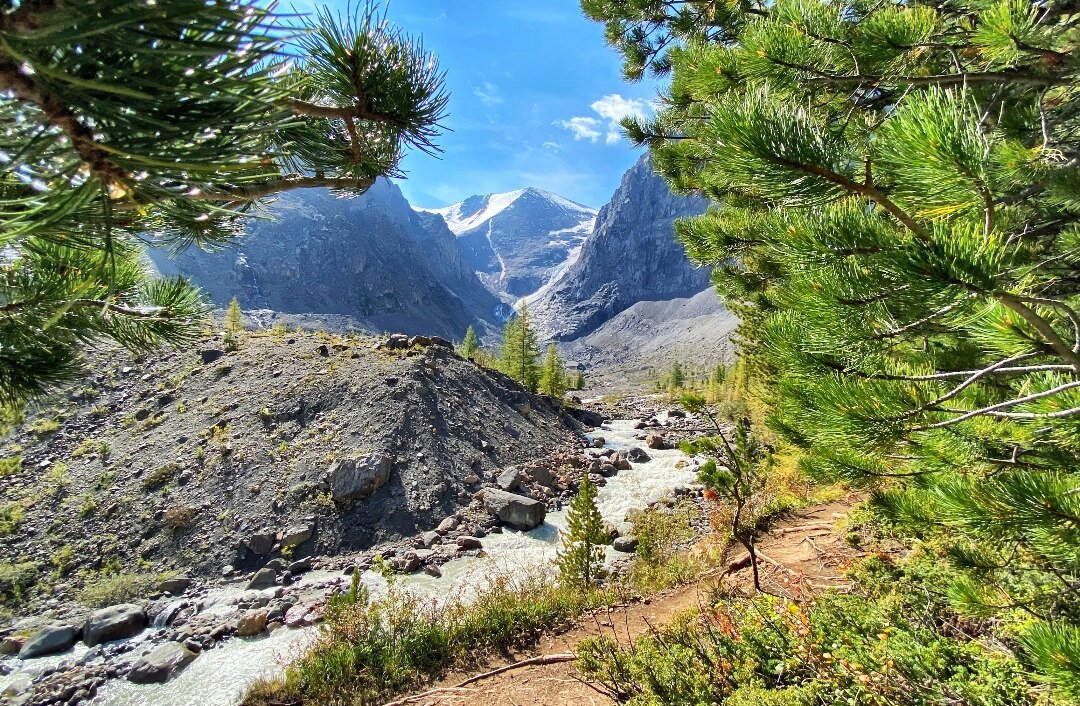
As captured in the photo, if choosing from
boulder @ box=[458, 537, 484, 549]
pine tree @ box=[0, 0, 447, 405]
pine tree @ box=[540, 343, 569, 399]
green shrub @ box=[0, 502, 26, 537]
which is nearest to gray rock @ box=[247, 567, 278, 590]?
boulder @ box=[458, 537, 484, 549]

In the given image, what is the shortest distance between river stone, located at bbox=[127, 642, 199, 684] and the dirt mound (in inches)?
110

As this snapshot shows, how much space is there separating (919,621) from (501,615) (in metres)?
4.19

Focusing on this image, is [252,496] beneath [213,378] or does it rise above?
beneath

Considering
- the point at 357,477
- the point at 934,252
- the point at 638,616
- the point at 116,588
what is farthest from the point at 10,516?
the point at 934,252

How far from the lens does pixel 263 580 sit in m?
9.23

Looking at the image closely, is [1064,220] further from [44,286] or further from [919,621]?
[44,286]

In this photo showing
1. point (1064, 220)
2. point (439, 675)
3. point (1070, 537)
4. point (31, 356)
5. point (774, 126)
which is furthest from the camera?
point (439, 675)

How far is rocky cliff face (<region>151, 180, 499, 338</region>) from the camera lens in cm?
14762

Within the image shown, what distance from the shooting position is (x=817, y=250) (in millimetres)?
1384

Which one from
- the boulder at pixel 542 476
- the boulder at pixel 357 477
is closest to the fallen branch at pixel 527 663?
the boulder at pixel 357 477

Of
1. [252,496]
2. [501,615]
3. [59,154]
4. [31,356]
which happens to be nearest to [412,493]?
[252,496]

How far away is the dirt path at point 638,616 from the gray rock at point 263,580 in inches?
244

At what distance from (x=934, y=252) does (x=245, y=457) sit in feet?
48.2

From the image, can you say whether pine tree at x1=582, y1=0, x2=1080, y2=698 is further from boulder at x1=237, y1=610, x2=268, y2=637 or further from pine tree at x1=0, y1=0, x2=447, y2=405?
boulder at x1=237, y1=610, x2=268, y2=637
